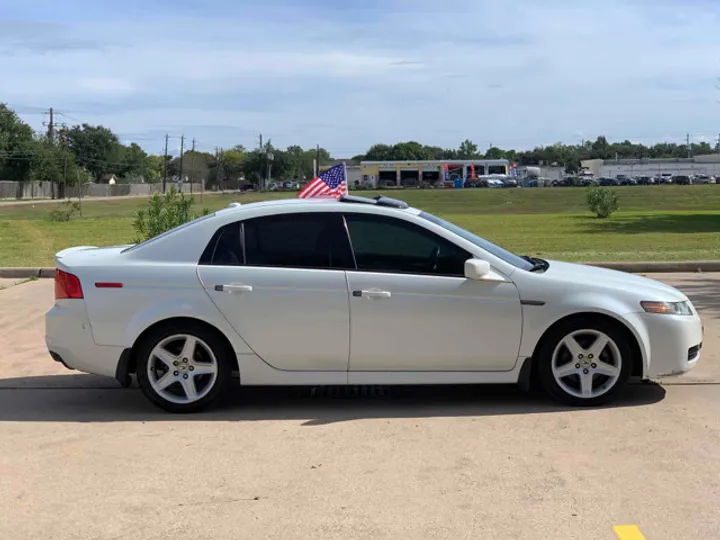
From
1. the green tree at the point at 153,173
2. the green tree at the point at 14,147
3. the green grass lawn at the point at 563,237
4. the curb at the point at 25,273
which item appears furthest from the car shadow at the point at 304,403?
the green tree at the point at 153,173

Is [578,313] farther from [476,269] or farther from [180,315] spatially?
[180,315]

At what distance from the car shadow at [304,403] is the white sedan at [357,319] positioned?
9.1 inches

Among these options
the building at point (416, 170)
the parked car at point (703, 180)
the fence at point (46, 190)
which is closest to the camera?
the fence at point (46, 190)

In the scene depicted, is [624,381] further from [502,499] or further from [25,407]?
[25,407]

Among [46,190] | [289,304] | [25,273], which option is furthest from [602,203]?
[46,190]

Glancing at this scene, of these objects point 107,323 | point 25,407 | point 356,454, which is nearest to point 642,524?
point 356,454

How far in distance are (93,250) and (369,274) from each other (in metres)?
2.40

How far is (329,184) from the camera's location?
1565 centimetres

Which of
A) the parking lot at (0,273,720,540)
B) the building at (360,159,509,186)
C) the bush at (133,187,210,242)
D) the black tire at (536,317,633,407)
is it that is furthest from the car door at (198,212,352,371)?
the building at (360,159,509,186)

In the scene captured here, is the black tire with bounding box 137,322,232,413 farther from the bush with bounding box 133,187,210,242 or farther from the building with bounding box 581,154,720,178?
the building with bounding box 581,154,720,178

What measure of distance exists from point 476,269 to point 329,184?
9.96 m

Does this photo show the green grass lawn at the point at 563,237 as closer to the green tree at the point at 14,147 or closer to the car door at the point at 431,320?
the car door at the point at 431,320

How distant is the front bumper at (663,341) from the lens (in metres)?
6.04

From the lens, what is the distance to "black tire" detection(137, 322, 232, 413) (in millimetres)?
6023
